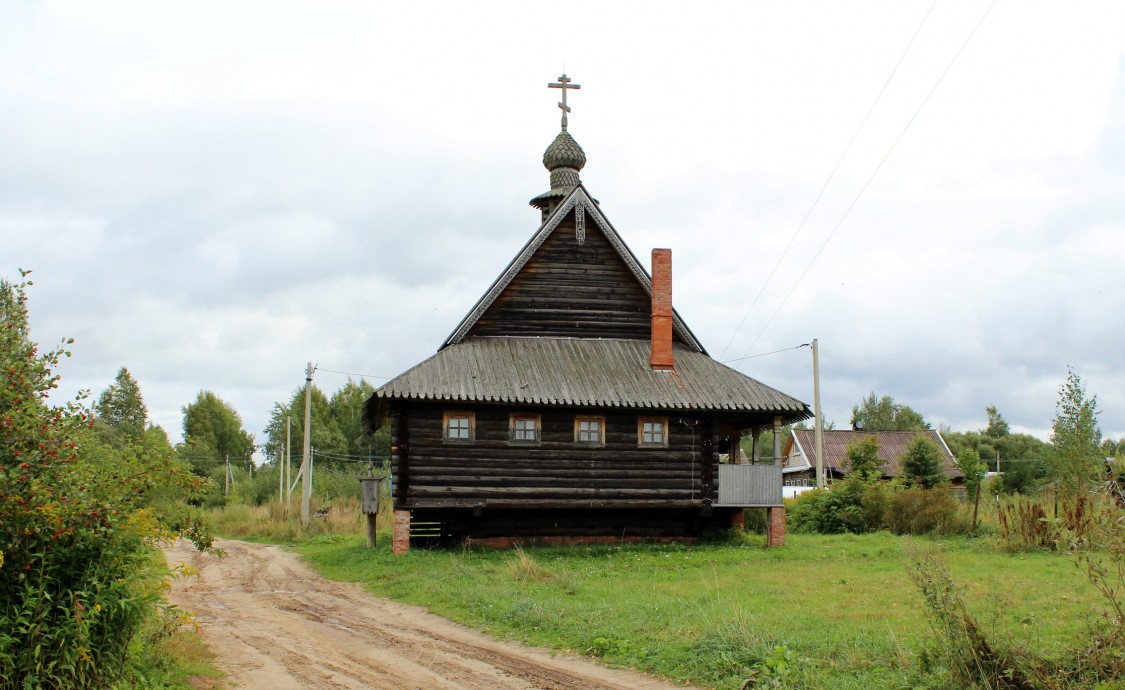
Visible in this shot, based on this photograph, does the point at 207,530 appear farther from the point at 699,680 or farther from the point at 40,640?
the point at 699,680

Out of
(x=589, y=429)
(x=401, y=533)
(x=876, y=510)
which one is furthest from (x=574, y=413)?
(x=876, y=510)

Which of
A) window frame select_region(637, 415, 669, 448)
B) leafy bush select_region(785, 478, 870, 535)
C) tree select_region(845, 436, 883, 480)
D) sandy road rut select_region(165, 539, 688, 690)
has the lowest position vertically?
sandy road rut select_region(165, 539, 688, 690)

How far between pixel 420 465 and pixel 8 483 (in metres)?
13.9

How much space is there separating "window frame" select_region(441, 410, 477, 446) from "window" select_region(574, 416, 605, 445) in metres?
2.43

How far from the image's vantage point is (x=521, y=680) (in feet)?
30.1

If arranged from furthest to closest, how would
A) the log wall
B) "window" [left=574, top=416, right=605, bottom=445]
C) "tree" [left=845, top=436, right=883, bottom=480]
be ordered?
1. "tree" [left=845, top=436, right=883, bottom=480]
2. "window" [left=574, top=416, right=605, bottom=445]
3. the log wall

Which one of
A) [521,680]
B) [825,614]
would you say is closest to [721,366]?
[825,614]

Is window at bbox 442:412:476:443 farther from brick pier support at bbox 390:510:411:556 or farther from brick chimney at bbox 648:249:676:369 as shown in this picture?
brick chimney at bbox 648:249:676:369

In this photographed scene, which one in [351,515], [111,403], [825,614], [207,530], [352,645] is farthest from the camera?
[111,403]

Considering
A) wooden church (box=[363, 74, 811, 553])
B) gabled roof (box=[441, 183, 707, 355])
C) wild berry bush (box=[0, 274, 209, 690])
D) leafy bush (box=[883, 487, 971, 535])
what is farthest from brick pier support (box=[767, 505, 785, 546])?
wild berry bush (box=[0, 274, 209, 690])

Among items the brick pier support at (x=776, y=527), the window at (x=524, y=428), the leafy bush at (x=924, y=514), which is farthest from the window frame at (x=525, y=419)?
the leafy bush at (x=924, y=514)

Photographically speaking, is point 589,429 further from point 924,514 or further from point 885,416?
point 885,416

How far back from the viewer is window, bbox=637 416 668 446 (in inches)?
867

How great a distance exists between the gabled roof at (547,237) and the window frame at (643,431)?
3.46 metres
